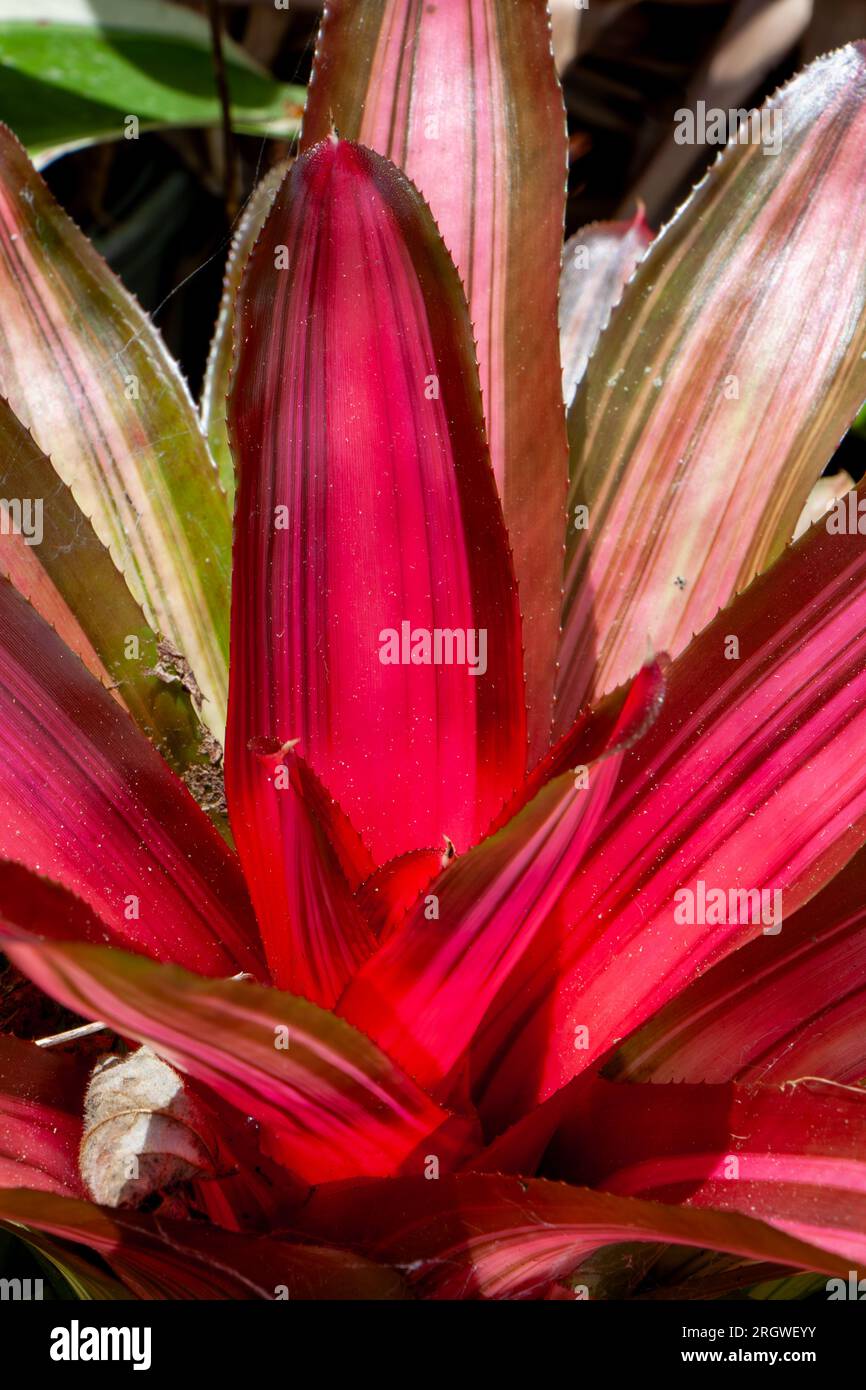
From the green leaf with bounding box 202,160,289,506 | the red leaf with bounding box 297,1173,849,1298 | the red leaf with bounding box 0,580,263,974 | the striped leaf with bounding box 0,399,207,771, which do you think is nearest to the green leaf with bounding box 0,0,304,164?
the green leaf with bounding box 202,160,289,506

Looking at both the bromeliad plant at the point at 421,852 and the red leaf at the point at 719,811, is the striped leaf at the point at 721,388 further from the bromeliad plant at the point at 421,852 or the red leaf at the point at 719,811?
the red leaf at the point at 719,811

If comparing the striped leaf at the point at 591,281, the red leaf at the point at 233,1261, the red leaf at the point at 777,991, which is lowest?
the red leaf at the point at 233,1261

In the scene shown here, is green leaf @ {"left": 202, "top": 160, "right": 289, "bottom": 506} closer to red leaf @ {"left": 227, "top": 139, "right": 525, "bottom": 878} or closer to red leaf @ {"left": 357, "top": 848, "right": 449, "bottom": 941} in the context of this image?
red leaf @ {"left": 227, "top": 139, "right": 525, "bottom": 878}

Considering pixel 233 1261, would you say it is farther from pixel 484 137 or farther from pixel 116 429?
pixel 484 137

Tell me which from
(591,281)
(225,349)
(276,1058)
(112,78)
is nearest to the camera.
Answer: (276,1058)

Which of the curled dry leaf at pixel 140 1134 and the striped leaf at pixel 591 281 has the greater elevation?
the striped leaf at pixel 591 281

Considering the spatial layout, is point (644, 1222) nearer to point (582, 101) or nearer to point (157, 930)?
point (157, 930)


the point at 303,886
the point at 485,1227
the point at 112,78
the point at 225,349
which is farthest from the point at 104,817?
the point at 112,78

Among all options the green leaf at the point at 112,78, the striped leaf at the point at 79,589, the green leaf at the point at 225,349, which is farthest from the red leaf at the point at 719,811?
the green leaf at the point at 112,78
